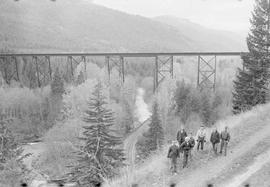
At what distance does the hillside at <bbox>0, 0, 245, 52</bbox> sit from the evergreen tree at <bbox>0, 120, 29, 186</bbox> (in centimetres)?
6138

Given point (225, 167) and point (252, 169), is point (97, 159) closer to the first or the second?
point (225, 167)

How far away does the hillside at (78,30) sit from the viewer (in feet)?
273

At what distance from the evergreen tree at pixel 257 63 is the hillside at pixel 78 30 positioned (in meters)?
63.3

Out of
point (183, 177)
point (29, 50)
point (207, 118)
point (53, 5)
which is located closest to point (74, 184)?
point (183, 177)

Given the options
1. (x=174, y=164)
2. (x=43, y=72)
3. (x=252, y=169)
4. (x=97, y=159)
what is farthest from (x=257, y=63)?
(x=43, y=72)

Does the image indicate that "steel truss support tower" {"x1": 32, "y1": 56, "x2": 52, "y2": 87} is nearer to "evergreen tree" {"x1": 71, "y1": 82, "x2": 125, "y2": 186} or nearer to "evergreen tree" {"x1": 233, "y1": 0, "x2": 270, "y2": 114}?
"evergreen tree" {"x1": 71, "y1": 82, "x2": 125, "y2": 186}

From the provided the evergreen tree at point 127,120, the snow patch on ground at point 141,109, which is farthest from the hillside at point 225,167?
the snow patch on ground at point 141,109

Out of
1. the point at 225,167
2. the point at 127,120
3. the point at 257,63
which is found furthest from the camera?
the point at 127,120

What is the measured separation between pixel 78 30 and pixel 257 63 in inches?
3764

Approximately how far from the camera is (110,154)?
1463 cm

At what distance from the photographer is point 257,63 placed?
17.7 meters

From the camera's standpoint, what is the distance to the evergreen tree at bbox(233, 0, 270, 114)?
17516mm

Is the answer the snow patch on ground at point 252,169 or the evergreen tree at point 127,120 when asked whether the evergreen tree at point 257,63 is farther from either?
the evergreen tree at point 127,120

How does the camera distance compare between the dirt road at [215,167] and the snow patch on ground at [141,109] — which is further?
the snow patch on ground at [141,109]
